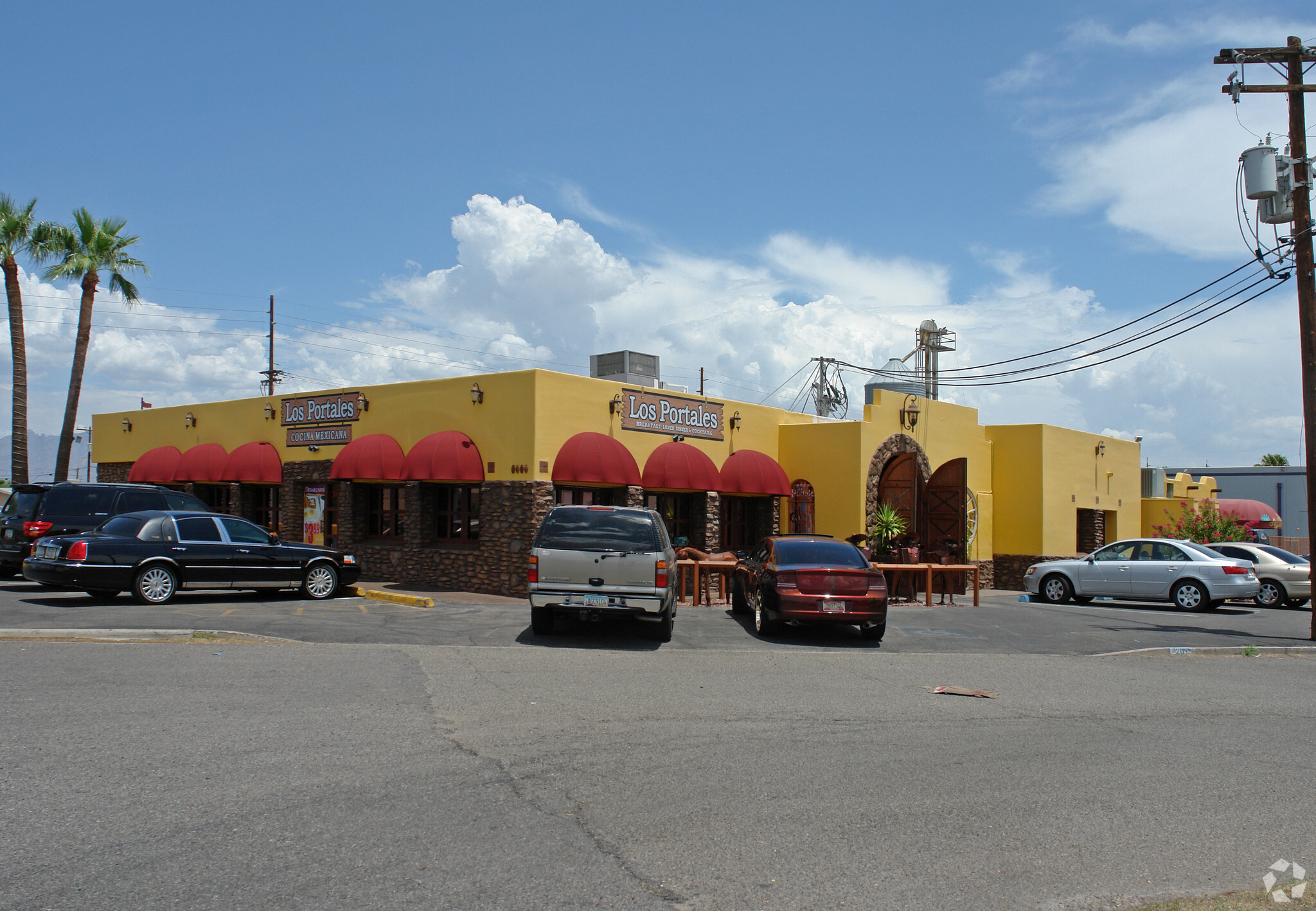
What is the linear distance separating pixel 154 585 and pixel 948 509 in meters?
18.3

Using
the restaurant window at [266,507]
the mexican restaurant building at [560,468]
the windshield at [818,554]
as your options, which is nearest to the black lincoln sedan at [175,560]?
the mexican restaurant building at [560,468]

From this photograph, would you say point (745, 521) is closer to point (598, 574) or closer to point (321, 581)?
point (321, 581)

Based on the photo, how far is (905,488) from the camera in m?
25.6

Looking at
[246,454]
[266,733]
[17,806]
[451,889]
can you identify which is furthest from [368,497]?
[451,889]

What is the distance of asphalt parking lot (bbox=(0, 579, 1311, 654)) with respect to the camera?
1313 centimetres

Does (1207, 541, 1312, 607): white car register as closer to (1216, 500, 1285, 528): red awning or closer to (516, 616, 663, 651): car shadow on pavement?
(516, 616, 663, 651): car shadow on pavement

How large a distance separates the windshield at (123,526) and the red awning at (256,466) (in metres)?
10.2

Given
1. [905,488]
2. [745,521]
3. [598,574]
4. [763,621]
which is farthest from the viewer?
[745,521]

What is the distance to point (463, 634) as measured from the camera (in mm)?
13555

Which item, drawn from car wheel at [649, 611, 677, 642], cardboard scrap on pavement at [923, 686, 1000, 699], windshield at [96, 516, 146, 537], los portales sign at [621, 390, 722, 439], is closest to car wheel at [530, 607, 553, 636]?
car wheel at [649, 611, 677, 642]

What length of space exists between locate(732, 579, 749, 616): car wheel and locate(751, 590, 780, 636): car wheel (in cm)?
169

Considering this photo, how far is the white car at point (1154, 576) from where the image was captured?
20203 mm

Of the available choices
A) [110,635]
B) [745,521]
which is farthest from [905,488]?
[110,635]

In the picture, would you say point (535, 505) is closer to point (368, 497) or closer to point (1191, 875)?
point (368, 497)
